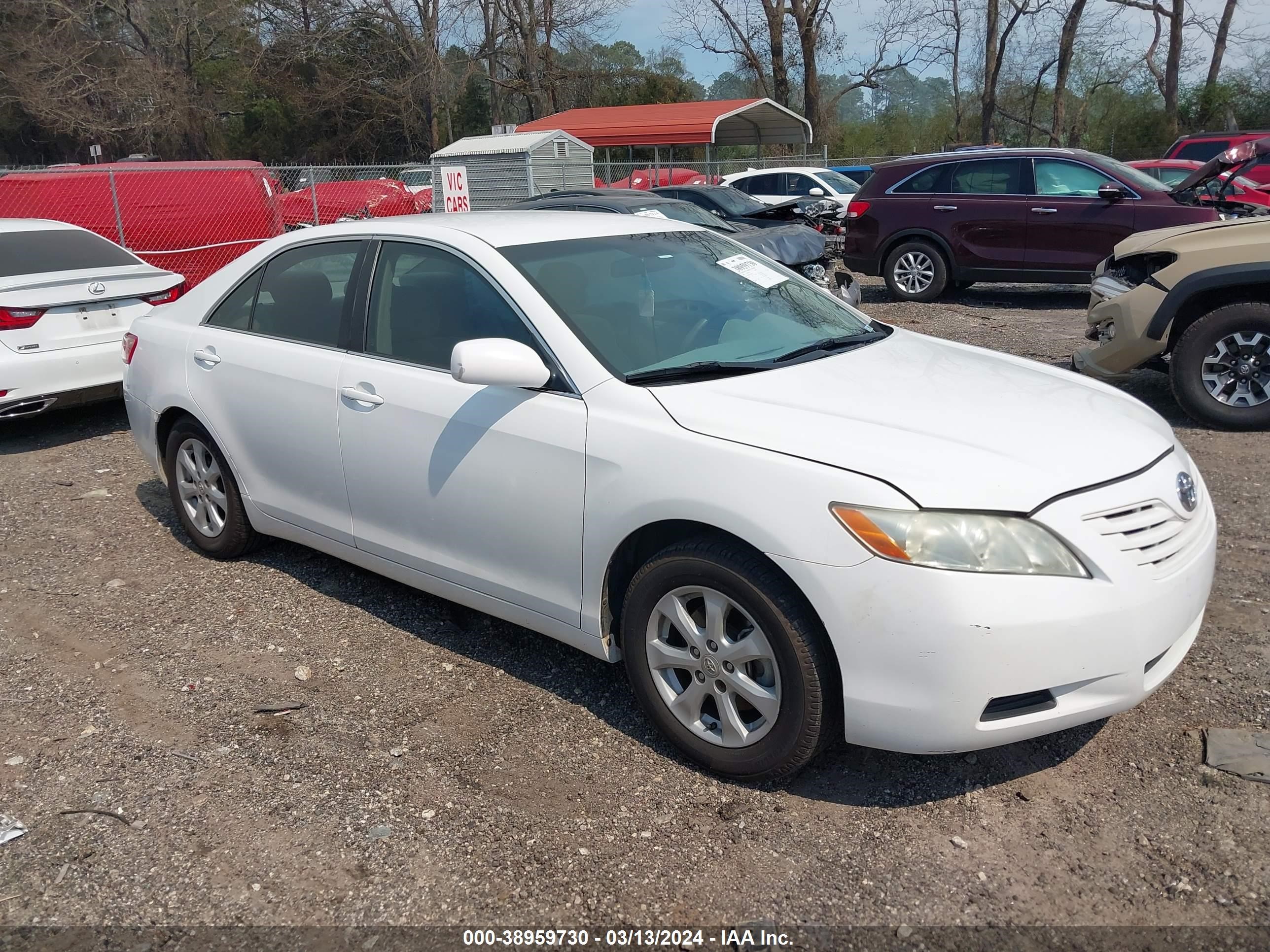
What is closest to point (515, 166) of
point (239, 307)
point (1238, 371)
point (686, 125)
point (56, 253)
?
point (686, 125)

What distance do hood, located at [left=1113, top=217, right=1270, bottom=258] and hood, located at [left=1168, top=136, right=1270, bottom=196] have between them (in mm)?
1361

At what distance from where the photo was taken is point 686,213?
36.2 feet

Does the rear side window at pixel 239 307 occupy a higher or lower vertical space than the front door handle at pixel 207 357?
higher

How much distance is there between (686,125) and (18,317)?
21.1 m

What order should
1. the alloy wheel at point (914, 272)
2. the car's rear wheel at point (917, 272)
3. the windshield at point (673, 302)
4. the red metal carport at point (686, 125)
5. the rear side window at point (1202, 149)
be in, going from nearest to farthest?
the windshield at point (673, 302)
the car's rear wheel at point (917, 272)
the alloy wheel at point (914, 272)
the rear side window at point (1202, 149)
the red metal carport at point (686, 125)

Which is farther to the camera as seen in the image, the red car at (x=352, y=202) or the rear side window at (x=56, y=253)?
the red car at (x=352, y=202)

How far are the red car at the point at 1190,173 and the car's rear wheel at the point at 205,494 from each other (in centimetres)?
1153

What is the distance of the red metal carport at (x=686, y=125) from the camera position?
84.8ft

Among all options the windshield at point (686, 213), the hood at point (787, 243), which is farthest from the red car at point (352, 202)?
the hood at point (787, 243)

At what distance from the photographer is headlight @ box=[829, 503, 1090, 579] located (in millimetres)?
2635

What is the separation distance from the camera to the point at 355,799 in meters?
3.13

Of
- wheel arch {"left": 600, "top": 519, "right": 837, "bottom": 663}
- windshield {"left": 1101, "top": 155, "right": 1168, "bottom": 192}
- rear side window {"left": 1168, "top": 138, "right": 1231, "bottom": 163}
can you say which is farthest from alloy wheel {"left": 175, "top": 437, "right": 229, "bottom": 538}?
rear side window {"left": 1168, "top": 138, "right": 1231, "bottom": 163}

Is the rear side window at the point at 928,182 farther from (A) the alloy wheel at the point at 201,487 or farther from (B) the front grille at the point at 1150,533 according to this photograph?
(B) the front grille at the point at 1150,533

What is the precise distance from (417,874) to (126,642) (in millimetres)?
2130
